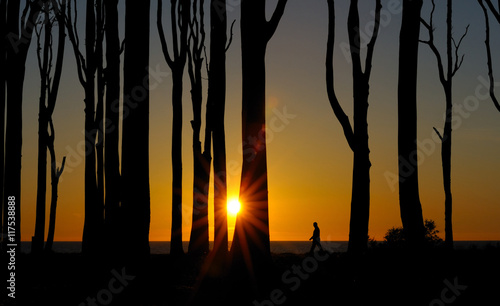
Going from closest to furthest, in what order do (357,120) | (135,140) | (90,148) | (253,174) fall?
(253,174), (135,140), (357,120), (90,148)

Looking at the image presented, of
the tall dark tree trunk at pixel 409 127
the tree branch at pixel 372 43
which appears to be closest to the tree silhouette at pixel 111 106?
the tree branch at pixel 372 43

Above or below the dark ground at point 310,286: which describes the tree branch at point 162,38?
above

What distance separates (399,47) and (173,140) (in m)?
10.0

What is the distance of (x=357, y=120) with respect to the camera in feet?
56.2

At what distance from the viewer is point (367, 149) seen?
1688 cm

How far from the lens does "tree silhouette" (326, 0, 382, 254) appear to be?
16203 millimetres

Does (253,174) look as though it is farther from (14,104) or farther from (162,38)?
(162,38)

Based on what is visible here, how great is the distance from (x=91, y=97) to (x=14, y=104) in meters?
6.93

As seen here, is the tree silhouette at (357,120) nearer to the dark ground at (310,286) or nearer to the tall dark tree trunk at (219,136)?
the dark ground at (310,286)

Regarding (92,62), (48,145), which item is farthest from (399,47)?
(48,145)

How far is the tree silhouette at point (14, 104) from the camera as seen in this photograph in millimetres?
15203

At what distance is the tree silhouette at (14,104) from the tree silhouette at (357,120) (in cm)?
803

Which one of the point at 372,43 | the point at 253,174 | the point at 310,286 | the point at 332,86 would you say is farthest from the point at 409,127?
the point at 310,286

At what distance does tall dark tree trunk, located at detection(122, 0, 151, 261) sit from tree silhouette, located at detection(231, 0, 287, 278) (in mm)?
1936
